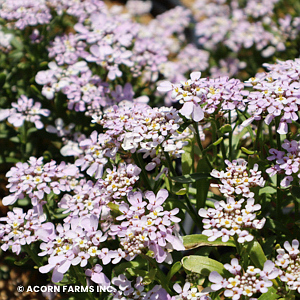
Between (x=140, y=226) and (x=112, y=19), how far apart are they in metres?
1.50

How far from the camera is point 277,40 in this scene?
2.48 metres

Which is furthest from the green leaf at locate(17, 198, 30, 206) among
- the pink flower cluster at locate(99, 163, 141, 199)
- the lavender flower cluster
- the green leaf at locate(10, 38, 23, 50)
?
the green leaf at locate(10, 38, 23, 50)

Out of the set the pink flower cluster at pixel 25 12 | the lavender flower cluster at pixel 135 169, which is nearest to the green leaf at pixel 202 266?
the lavender flower cluster at pixel 135 169

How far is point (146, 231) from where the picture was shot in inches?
42.6

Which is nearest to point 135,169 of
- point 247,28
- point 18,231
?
point 18,231

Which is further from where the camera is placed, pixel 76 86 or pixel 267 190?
pixel 76 86

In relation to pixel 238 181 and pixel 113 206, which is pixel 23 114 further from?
pixel 238 181

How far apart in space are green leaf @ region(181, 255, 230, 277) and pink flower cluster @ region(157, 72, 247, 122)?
0.49 meters

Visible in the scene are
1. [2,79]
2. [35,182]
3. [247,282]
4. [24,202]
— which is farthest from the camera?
[2,79]

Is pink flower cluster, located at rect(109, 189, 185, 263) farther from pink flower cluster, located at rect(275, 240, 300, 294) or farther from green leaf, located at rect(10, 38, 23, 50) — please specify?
green leaf, located at rect(10, 38, 23, 50)

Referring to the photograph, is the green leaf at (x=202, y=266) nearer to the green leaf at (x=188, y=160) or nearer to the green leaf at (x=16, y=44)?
the green leaf at (x=188, y=160)

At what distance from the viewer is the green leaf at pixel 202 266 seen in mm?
1183

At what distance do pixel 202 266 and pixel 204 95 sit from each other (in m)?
0.60

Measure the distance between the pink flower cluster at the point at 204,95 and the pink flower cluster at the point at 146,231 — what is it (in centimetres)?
32
